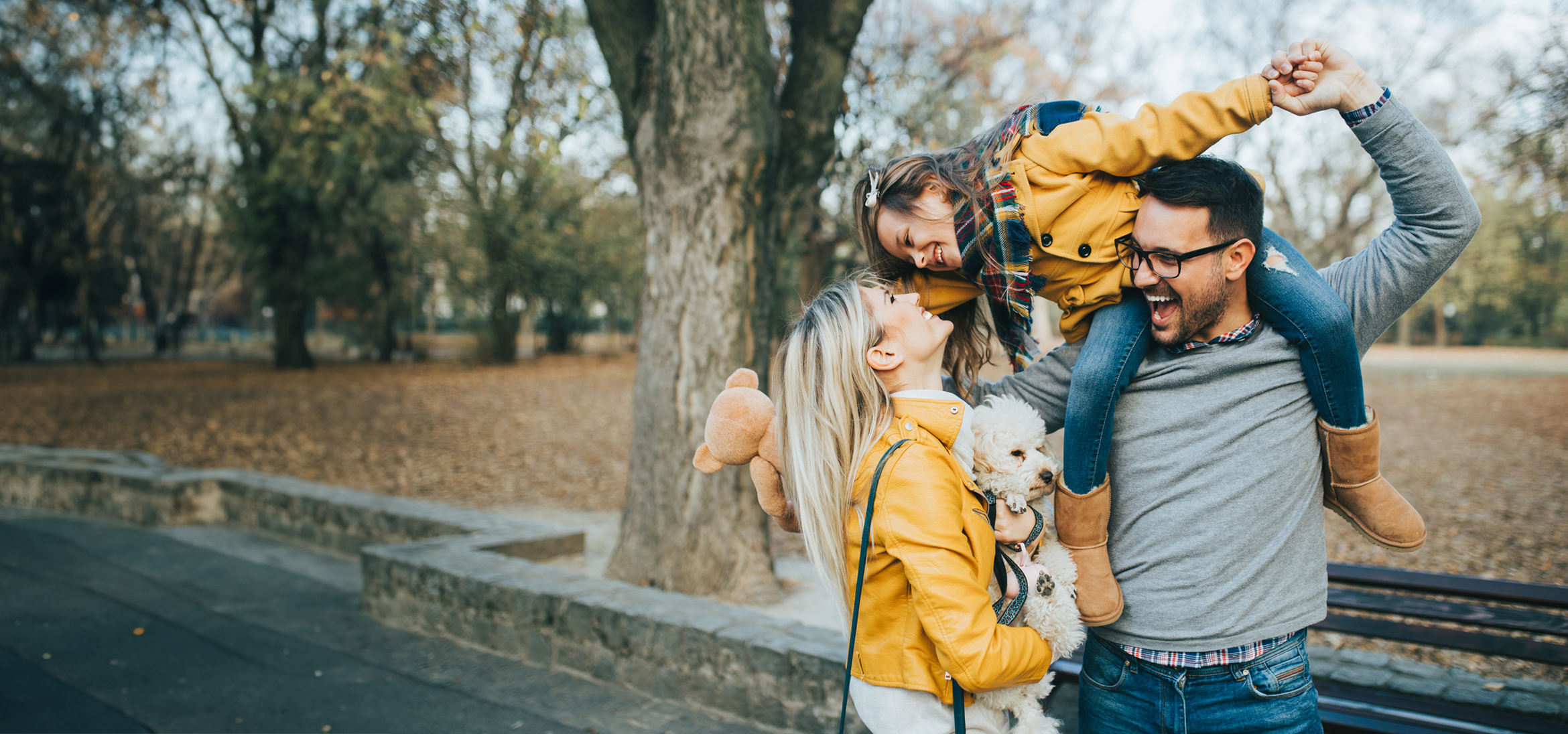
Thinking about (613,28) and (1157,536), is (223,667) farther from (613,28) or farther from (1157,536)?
(1157,536)

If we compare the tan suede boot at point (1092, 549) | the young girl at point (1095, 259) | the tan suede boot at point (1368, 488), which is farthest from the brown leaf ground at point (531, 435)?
the tan suede boot at point (1092, 549)

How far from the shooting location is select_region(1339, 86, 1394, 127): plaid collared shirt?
1.69 meters

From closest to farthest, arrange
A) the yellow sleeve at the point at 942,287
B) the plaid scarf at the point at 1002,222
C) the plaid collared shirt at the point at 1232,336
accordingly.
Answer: the plaid collared shirt at the point at 1232,336 < the plaid scarf at the point at 1002,222 < the yellow sleeve at the point at 942,287

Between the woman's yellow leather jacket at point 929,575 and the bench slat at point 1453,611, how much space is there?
2.58 m

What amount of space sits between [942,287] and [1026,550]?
68 cm

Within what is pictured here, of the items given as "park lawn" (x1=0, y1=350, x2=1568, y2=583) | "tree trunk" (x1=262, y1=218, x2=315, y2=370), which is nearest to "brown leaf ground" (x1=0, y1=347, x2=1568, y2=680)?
"park lawn" (x1=0, y1=350, x2=1568, y2=583)

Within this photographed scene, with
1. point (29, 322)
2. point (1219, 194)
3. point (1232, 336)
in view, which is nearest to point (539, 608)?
point (1232, 336)

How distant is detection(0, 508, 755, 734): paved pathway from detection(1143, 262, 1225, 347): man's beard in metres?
2.83

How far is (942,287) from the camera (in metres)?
2.16

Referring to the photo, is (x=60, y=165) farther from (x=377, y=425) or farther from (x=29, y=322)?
(x=377, y=425)

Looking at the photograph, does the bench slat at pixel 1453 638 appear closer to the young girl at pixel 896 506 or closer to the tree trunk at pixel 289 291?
the young girl at pixel 896 506

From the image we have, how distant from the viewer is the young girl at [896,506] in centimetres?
170

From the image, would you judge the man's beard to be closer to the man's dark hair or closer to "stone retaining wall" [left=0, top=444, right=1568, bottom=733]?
the man's dark hair

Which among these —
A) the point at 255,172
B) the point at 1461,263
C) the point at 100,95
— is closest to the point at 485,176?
the point at 255,172
